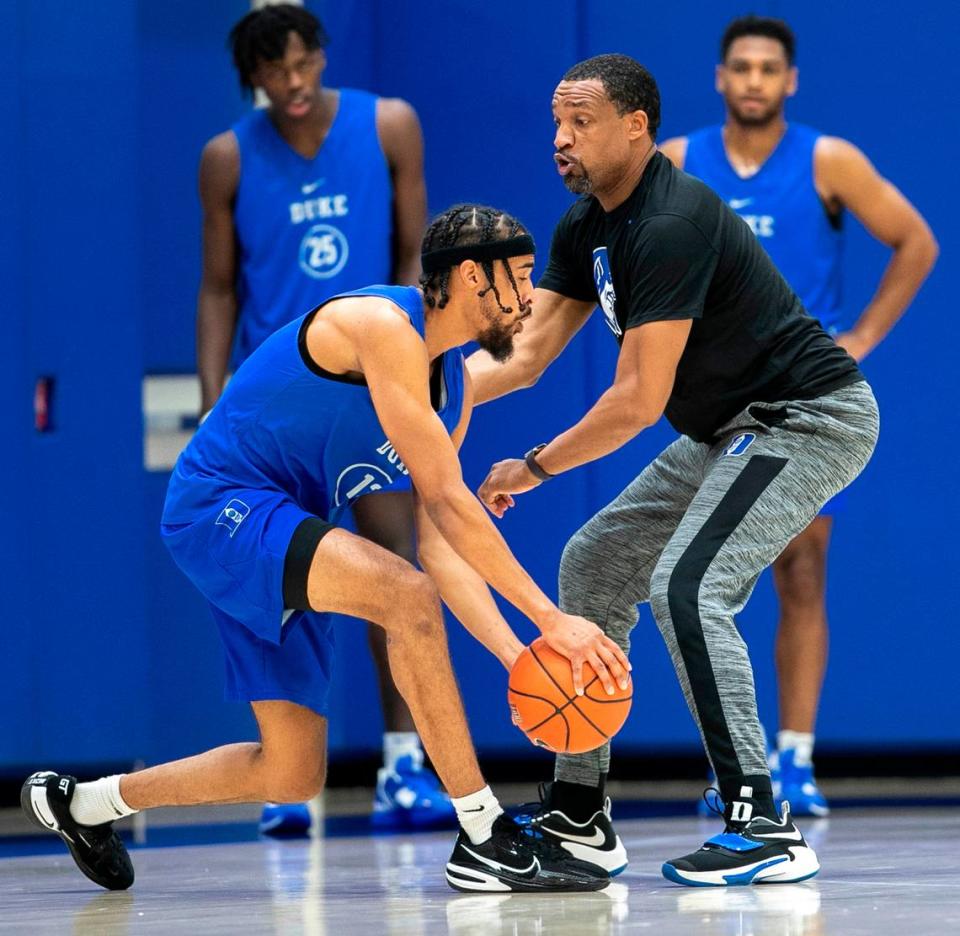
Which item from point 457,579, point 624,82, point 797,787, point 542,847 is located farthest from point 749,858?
point 797,787

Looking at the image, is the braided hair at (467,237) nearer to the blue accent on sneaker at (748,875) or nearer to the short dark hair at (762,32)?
the blue accent on sneaker at (748,875)

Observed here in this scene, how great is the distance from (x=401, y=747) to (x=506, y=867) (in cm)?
205

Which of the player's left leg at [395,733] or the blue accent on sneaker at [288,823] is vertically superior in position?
the player's left leg at [395,733]

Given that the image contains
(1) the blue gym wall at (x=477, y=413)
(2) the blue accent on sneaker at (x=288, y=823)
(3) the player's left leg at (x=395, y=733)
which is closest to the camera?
(2) the blue accent on sneaker at (x=288, y=823)

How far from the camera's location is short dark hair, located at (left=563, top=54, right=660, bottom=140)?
4465 millimetres

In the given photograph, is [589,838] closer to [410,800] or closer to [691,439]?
[691,439]

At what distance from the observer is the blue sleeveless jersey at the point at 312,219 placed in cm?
629

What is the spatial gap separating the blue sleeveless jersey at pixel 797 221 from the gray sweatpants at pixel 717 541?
5.70ft

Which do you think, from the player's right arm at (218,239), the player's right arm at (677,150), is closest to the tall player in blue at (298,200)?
the player's right arm at (218,239)

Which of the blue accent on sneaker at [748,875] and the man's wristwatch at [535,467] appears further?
the man's wristwatch at [535,467]

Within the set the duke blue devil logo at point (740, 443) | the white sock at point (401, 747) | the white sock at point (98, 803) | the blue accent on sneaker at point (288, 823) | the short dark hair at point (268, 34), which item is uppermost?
the short dark hair at point (268, 34)

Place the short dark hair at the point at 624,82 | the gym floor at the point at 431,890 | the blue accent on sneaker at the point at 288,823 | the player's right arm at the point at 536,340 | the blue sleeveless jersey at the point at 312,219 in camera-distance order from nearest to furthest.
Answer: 1. the gym floor at the point at 431,890
2. the short dark hair at the point at 624,82
3. the player's right arm at the point at 536,340
4. the blue accent on sneaker at the point at 288,823
5. the blue sleeveless jersey at the point at 312,219

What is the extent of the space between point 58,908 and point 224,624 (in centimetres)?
72

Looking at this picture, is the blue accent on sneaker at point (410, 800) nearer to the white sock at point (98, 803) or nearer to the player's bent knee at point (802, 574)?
the player's bent knee at point (802, 574)
